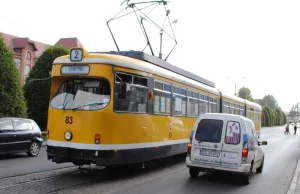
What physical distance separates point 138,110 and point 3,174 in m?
4.16

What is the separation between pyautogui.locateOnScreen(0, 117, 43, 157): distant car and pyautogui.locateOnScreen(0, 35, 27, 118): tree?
6379 mm

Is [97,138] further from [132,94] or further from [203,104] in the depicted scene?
[203,104]

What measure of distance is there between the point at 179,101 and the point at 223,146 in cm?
357

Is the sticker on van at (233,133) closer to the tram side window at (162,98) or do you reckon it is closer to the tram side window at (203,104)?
the tram side window at (162,98)

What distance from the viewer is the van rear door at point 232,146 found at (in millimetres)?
10430

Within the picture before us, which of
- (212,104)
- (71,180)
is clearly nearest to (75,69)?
(71,180)

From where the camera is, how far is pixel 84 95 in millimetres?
10195

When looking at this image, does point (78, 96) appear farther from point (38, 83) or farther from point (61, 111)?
point (38, 83)

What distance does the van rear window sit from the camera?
10.8 meters

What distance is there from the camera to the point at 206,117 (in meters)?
11.3

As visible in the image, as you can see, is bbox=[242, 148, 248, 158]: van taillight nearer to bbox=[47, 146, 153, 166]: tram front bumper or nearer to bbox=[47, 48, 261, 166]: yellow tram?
bbox=[47, 48, 261, 166]: yellow tram

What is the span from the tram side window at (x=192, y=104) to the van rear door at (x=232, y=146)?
4.20 m

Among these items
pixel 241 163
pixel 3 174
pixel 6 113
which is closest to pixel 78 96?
pixel 3 174

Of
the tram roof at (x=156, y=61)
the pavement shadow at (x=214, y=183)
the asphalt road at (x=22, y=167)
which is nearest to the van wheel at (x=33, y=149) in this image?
the asphalt road at (x=22, y=167)
